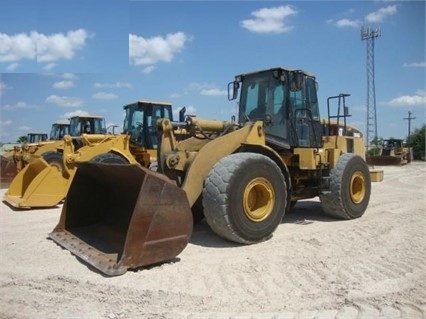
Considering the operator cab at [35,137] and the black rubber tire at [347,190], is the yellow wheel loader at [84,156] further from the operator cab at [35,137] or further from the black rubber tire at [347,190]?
the operator cab at [35,137]

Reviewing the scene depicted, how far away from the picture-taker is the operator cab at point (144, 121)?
1159 centimetres

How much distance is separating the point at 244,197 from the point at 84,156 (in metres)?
5.65

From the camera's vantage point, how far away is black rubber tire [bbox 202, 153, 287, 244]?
5434mm

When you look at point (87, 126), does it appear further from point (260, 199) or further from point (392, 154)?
point (392, 154)

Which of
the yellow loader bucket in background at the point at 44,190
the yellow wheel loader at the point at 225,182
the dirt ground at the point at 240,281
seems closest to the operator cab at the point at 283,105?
the yellow wheel loader at the point at 225,182

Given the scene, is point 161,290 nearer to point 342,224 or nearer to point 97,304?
point 97,304

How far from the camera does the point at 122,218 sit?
5.85 metres

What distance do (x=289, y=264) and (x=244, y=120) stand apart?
331 cm

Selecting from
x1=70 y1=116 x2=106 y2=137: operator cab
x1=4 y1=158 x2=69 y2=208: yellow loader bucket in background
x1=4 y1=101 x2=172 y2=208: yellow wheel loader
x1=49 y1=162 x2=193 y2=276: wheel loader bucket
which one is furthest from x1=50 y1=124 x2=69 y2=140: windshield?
x1=49 y1=162 x2=193 y2=276: wheel loader bucket

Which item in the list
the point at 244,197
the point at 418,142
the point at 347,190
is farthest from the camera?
the point at 418,142

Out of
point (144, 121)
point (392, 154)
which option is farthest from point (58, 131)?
point (392, 154)

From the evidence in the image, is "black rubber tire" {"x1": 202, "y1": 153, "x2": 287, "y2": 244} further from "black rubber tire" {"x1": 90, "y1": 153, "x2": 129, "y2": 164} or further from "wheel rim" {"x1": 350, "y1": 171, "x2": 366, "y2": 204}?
"black rubber tire" {"x1": 90, "y1": 153, "x2": 129, "y2": 164}

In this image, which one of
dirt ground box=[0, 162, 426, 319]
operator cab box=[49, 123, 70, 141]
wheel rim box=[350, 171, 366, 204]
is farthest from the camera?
operator cab box=[49, 123, 70, 141]

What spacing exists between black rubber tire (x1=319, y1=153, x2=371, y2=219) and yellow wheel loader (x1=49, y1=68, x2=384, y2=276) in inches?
0.7
